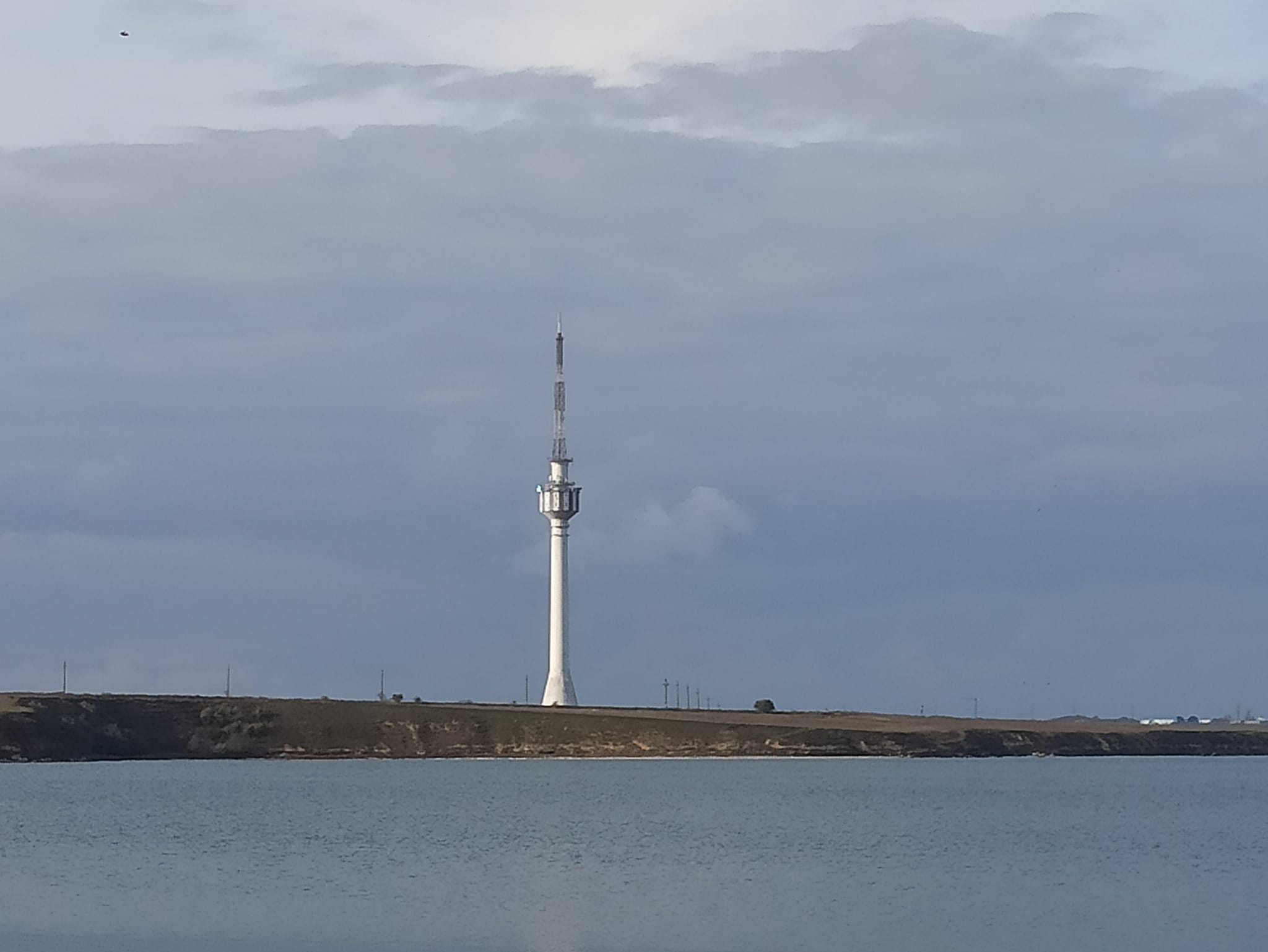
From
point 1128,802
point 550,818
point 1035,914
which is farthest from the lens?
point 1128,802

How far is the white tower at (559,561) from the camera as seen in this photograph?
556 ft

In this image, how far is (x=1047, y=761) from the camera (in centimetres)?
18988

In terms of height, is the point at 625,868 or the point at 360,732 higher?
the point at 360,732

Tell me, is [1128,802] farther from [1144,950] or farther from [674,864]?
[1144,950]

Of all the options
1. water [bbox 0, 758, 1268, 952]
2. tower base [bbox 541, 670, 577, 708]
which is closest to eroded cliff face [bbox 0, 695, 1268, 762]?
tower base [bbox 541, 670, 577, 708]

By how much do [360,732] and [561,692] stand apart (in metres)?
19.7

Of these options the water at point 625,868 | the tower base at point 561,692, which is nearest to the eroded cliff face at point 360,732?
the tower base at point 561,692

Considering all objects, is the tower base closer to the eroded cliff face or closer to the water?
the eroded cliff face

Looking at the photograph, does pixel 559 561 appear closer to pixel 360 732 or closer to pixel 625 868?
pixel 360 732

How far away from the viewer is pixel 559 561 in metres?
171

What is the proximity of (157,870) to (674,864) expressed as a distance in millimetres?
15535

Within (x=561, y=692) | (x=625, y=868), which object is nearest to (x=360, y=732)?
(x=561, y=692)

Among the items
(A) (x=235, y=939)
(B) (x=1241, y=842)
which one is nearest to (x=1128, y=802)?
(B) (x=1241, y=842)

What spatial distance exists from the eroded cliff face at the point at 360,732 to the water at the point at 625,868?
1177 inches
